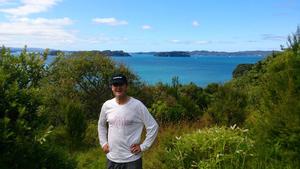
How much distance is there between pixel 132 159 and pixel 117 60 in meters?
11.4

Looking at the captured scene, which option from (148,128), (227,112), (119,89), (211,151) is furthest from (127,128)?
(227,112)

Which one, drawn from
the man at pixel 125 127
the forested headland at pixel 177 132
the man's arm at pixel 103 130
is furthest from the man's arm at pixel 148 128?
the forested headland at pixel 177 132

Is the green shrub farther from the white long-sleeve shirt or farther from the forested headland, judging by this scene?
the white long-sleeve shirt

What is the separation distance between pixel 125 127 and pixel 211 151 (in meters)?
2.55

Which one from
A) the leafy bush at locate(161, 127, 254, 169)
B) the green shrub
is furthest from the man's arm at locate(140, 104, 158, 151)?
the green shrub

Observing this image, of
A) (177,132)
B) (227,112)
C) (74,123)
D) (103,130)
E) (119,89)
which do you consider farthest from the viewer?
(227,112)

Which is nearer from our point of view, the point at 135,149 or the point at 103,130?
the point at 135,149

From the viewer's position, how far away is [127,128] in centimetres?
557

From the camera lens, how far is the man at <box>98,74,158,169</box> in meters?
5.56

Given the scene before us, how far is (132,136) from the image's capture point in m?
5.61

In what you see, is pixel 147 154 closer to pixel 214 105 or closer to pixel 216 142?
pixel 216 142

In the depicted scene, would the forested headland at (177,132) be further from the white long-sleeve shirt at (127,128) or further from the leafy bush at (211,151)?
the white long-sleeve shirt at (127,128)

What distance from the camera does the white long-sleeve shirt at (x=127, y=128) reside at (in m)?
5.56

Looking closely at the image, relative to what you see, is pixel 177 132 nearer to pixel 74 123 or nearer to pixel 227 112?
pixel 74 123
